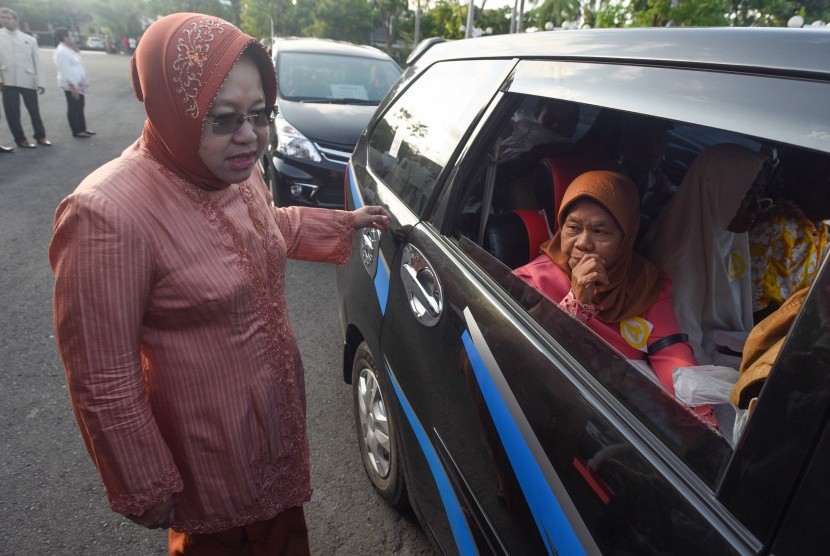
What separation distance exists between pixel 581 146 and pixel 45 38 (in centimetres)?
6924

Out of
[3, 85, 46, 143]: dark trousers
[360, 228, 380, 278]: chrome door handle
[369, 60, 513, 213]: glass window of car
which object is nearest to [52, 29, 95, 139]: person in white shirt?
[3, 85, 46, 143]: dark trousers

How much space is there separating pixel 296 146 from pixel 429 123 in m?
3.08

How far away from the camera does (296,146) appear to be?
489cm

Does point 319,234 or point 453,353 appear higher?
point 319,234

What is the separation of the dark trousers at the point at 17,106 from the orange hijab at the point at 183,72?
8.30 metres

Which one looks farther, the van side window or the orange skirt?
the orange skirt

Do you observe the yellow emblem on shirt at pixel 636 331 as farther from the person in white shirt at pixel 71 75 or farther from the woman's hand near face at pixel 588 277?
the person in white shirt at pixel 71 75

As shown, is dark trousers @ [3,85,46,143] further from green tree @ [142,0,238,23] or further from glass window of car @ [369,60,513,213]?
green tree @ [142,0,238,23]

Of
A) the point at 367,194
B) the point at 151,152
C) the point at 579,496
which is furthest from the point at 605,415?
the point at 367,194

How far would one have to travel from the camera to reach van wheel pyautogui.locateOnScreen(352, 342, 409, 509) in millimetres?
2082

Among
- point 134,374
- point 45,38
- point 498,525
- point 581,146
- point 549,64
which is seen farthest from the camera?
point 45,38

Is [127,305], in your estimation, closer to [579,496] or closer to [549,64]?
[579,496]

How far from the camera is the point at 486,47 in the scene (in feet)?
6.23

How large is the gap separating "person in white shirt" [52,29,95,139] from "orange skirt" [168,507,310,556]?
30.3 ft
